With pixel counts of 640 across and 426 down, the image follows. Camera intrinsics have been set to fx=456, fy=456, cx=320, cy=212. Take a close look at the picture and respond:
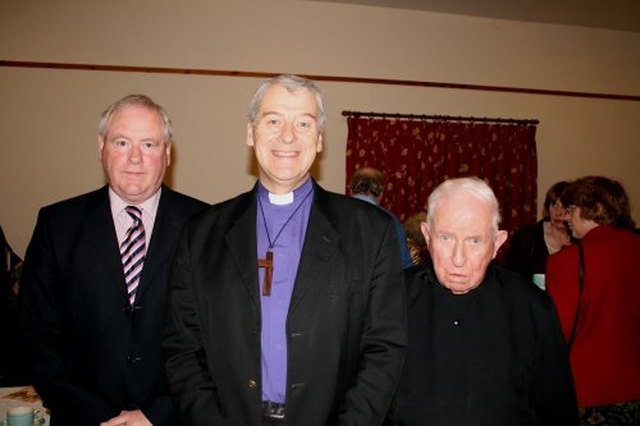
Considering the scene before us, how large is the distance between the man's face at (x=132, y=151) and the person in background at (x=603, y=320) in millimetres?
1836

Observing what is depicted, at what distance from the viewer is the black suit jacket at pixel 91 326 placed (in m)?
1.61

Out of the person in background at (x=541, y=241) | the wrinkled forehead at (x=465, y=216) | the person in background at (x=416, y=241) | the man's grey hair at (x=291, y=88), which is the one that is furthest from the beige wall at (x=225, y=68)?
the wrinkled forehead at (x=465, y=216)

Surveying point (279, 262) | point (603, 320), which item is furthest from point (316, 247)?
point (603, 320)

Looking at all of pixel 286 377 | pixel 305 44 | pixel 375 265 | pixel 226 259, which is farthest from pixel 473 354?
pixel 305 44

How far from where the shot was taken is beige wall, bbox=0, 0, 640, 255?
4.94m

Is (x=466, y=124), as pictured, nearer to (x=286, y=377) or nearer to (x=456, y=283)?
(x=456, y=283)

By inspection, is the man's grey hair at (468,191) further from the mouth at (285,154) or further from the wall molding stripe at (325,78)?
the wall molding stripe at (325,78)

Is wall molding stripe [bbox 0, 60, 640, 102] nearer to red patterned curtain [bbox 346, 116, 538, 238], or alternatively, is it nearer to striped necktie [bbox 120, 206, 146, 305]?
red patterned curtain [bbox 346, 116, 538, 238]

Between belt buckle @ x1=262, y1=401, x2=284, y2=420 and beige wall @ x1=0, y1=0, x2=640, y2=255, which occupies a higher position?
beige wall @ x1=0, y1=0, x2=640, y2=255

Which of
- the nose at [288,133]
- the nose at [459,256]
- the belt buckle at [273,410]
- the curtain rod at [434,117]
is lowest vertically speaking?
the belt buckle at [273,410]

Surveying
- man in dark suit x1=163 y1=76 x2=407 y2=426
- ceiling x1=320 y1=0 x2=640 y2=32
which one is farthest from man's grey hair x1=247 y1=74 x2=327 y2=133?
ceiling x1=320 y1=0 x2=640 y2=32

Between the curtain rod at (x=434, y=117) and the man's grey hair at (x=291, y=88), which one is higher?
the curtain rod at (x=434, y=117)

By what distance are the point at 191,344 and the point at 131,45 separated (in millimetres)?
4549

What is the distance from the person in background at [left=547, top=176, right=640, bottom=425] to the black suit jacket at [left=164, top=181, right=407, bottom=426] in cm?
110
